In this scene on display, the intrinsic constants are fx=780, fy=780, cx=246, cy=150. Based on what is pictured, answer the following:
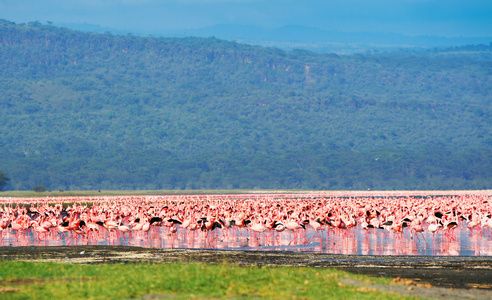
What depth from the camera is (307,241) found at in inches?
1176

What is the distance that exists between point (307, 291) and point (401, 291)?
185 centimetres

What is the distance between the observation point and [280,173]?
162500mm

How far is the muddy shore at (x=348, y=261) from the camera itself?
631 inches

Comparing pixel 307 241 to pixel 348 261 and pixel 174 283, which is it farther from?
pixel 174 283

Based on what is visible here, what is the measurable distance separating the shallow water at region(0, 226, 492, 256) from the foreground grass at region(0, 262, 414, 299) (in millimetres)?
9738

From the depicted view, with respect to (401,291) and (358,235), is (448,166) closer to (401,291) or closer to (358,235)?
(358,235)

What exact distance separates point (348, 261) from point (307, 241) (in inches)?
320

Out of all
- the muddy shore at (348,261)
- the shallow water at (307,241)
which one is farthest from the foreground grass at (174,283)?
the shallow water at (307,241)

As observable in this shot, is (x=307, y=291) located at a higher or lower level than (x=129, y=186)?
higher

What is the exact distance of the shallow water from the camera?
86.2 feet

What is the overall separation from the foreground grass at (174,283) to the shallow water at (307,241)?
32.0 ft

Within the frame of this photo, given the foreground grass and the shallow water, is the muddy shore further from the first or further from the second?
the shallow water

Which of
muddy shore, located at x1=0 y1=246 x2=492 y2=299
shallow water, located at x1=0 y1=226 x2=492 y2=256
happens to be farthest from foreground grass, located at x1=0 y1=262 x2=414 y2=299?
shallow water, located at x1=0 y1=226 x2=492 y2=256

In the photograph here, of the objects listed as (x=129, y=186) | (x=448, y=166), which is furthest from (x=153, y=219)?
(x=448, y=166)
